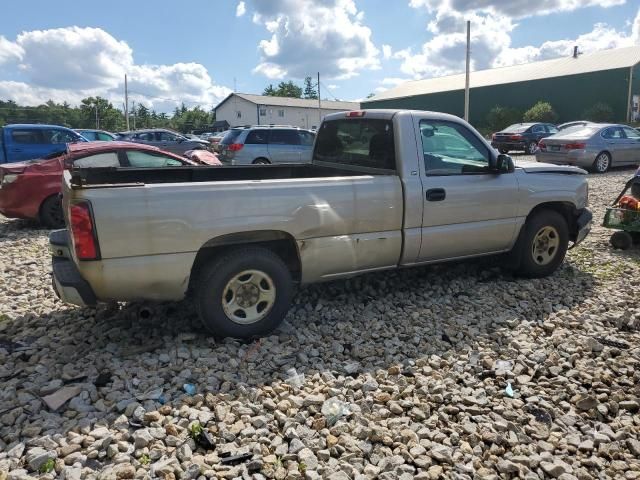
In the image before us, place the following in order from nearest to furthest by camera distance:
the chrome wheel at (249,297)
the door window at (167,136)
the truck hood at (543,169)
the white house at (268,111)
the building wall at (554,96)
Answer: the chrome wheel at (249,297)
the truck hood at (543,169)
the door window at (167,136)
the building wall at (554,96)
the white house at (268,111)

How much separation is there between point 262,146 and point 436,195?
1182 centimetres

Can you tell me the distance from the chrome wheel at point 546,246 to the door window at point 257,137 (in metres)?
11.5

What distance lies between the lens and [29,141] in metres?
12.9

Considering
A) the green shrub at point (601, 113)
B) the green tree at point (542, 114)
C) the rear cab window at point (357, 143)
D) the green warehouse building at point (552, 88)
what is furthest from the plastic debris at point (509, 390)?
the green warehouse building at point (552, 88)

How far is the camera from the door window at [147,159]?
876 cm

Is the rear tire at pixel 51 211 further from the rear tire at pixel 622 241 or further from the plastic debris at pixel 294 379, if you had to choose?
the rear tire at pixel 622 241

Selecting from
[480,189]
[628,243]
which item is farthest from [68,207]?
[628,243]

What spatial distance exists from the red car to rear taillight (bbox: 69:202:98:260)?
5193 mm

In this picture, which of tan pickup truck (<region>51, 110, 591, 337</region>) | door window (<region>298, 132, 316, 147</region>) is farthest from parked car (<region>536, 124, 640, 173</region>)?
tan pickup truck (<region>51, 110, 591, 337</region>)

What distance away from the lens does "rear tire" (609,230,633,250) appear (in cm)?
712

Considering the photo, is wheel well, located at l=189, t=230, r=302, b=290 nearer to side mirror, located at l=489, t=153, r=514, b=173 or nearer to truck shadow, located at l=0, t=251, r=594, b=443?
truck shadow, located at l=0, t=251, r=594, b=443

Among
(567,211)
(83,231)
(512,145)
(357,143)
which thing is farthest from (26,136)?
(512,145)

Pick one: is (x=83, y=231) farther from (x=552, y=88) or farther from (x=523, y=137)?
(x=552, y=88)

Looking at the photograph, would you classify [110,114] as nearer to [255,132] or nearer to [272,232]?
[255,132]
